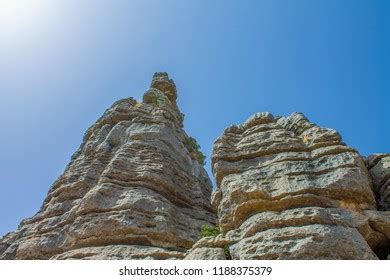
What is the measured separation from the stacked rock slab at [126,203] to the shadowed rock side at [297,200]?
10.7 ft

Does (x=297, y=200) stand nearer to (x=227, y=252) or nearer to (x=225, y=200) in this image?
(x=225, y=200)

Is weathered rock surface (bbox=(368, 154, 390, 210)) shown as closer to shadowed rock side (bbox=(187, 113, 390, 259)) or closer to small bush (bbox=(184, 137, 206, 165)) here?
shadowed rock side (bbox=(187, 113, 390, 259))

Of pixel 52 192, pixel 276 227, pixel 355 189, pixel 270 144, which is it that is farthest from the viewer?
pixel 52 192

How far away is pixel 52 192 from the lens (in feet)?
83.0

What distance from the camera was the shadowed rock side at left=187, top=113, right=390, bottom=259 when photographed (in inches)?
452

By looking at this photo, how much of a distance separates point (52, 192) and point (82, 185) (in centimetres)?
317

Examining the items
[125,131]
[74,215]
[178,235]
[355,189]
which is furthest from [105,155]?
[355,189]

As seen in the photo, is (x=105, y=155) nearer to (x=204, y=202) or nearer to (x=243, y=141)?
(x=204, y=202)

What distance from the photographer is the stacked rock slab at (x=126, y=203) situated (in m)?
17.5

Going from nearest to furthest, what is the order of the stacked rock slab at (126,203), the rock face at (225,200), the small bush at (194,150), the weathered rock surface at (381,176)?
the rock face at (225,200) → the weathered rock surface at (381,176) → the stacked rock slab at (126,203) → the small bush at (194,150)

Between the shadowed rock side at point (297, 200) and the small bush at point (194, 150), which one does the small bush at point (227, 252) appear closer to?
the shadowed rock side at point (297, 200)

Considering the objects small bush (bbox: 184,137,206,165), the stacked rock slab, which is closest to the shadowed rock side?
the stacked rock slab

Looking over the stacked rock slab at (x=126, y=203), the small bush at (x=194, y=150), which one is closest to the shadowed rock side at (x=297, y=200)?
the stacked rock slab at (x=126, y=203)

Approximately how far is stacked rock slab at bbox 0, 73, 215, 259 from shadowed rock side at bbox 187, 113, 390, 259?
10.7 feet
